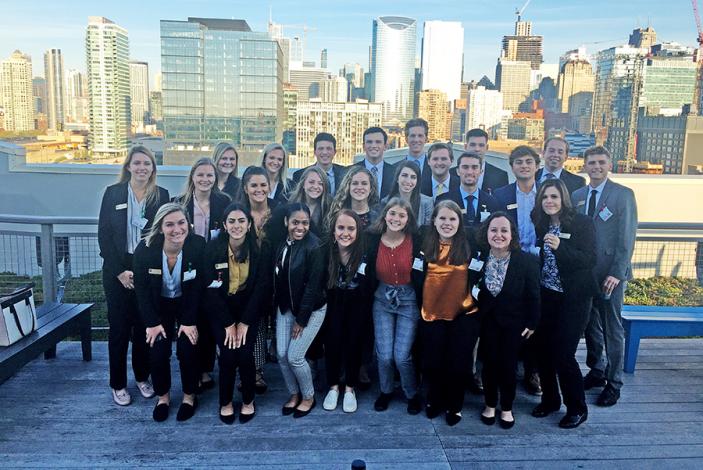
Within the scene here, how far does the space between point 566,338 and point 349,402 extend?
1478mm

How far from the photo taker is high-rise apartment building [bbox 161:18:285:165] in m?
149

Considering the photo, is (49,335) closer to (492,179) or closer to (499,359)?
(499,359)

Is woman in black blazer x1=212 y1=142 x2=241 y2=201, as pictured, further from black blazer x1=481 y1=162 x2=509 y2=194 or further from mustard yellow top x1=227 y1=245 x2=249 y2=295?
black blazer x1=481 y1=162 x2=509 y2=194

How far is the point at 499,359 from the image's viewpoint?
3.64m

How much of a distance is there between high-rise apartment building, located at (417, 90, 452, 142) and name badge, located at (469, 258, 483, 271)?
16247cm

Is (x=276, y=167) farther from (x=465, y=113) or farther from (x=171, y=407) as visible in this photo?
(x=465, y=113)

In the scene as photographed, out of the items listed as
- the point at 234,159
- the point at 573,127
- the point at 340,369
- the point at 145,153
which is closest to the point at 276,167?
the point at 234,159

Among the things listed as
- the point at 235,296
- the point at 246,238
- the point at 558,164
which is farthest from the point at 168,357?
the point at 558,164

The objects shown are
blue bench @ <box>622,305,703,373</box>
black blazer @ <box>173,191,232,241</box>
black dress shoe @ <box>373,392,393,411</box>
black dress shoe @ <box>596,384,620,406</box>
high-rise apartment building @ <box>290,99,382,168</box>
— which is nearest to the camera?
black dress shoe @ <box>373,392,393,411</box>

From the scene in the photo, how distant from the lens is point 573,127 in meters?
146

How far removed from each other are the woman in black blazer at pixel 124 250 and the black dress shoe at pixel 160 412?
0.30 meters

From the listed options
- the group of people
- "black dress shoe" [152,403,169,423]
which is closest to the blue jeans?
the group of people

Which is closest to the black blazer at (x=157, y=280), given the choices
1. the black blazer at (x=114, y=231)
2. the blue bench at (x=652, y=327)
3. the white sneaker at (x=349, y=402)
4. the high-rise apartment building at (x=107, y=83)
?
the black blazer at (x=114, y=231)

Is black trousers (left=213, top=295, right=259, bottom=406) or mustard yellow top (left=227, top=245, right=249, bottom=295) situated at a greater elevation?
mustard yellow top (left=227, top=245, right=249, bottom=295)
